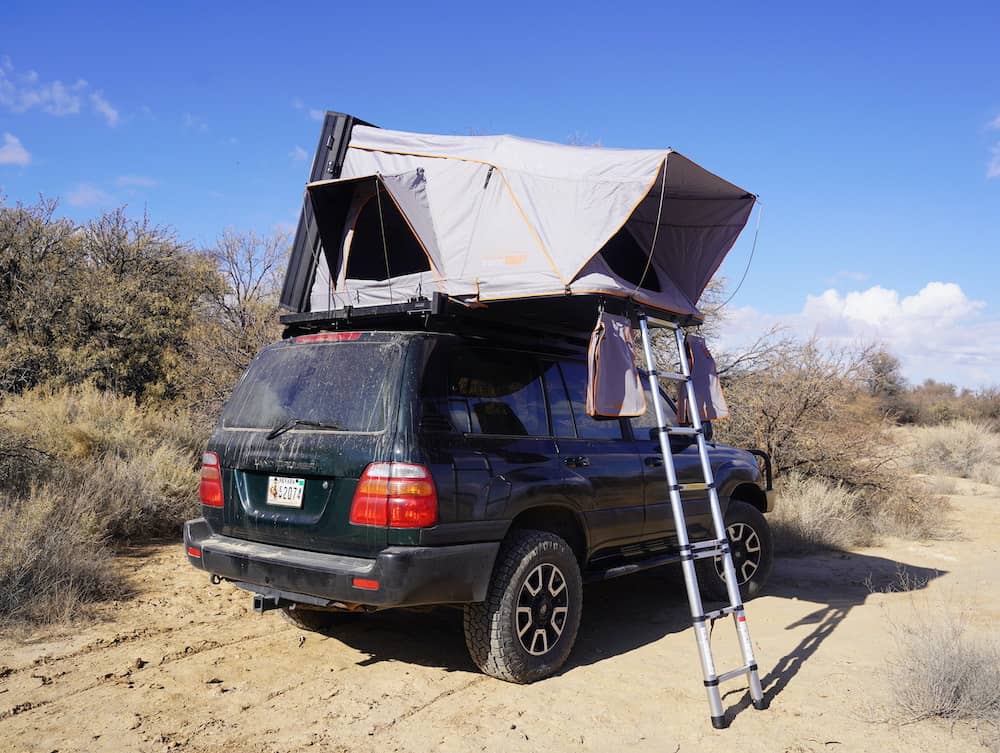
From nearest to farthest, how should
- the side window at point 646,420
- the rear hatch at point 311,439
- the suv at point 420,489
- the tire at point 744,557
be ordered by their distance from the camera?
the suv at point 420,489
the rear hatch at point 311,439
the side window at point 646,420
the tire at point 744,557

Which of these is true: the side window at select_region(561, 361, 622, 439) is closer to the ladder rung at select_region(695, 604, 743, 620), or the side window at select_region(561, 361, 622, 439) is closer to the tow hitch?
the ladder rung at select_region(695, 604, 743, 620)

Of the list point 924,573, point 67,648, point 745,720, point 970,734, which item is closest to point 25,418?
point 67,648

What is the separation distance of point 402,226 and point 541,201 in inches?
47.6

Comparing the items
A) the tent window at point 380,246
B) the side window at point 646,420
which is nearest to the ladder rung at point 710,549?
the side window at point 646,420

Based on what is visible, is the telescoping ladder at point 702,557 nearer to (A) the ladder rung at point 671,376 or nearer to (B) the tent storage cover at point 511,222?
(A) the ladder rung at point 671,376

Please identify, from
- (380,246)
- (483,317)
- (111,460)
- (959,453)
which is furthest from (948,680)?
(959,453)

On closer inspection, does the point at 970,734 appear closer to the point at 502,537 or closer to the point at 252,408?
the point at 502,537

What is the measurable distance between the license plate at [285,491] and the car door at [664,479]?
7.78ft

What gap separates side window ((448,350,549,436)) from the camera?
443 centimetres

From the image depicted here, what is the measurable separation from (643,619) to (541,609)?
1810 mm

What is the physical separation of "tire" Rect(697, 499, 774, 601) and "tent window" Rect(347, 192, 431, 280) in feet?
10.4

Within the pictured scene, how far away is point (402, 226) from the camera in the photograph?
560 cm

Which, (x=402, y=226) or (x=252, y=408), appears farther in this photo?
(x=402, y=226)

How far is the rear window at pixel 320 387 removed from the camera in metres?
4.23
